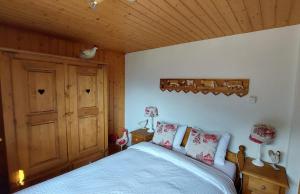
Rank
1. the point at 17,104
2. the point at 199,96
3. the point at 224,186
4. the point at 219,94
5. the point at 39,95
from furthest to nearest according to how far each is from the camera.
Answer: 1. the point at 199,96
2. the point at 219,94
3. the point at 39,95
4. the point at 17,104
5. the point at 224,186

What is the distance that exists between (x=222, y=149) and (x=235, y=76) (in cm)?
97

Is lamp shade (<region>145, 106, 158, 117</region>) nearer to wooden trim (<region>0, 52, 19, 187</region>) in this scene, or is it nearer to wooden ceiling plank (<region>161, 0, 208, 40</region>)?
wooden ceiling plank (<region>161, 0, 208, 40</region>)

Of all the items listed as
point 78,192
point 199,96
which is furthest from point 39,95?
point 199,96

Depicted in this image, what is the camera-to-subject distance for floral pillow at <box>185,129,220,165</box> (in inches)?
79.8

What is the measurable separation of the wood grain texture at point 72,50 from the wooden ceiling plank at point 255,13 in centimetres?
235

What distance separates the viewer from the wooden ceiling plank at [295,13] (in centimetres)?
134

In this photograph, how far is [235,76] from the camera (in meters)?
2.15

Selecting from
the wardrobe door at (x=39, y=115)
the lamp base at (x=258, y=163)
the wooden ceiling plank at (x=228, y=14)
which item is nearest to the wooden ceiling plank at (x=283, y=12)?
the wooden ceiling plank at (x=228, y=14)

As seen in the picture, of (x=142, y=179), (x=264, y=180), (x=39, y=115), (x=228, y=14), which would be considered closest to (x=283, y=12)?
(x=228, y=14)

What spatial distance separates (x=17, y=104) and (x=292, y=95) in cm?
304

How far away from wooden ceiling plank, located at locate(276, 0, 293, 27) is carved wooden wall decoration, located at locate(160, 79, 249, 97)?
0.70 meters

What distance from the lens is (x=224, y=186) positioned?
5.12 feet

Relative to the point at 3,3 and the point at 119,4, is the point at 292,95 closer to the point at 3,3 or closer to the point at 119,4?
the point at 119,4

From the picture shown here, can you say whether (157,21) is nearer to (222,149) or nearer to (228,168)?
(222,149)
